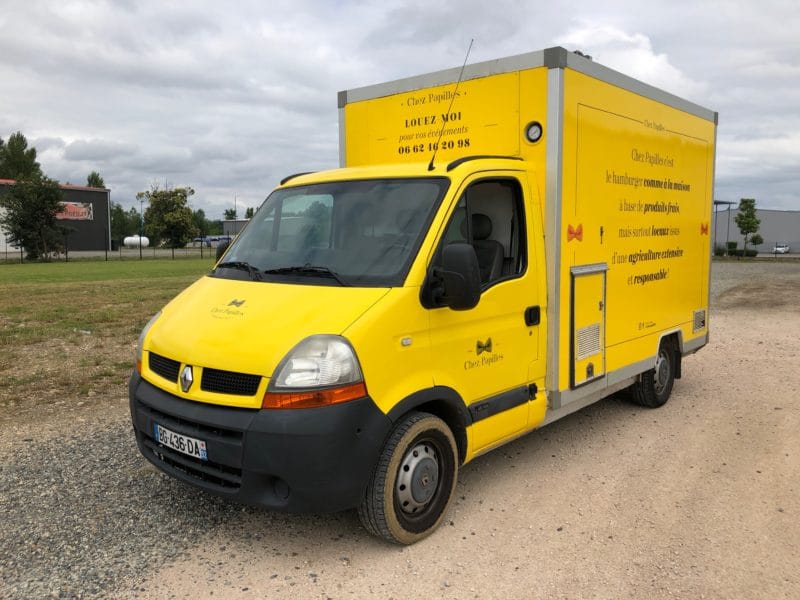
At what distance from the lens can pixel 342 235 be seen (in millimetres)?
3977

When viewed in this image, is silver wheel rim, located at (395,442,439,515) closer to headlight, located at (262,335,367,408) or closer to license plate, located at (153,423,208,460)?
headlight, located at (262,335,367,408)

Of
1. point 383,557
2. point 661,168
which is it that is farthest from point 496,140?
point 383,557

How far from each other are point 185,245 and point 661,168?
181 feet

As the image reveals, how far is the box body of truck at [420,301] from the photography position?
326cm

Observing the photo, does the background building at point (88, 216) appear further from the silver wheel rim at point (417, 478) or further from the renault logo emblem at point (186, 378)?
the silver wheel rim at point (417, 478)

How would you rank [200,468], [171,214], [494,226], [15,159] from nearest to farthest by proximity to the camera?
[200,468] → [494,226] → [171,214] → [15,159]

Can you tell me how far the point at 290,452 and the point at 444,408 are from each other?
109 centimetres

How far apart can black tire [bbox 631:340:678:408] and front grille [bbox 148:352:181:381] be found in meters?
4.62

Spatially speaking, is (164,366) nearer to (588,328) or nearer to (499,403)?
(499,403)

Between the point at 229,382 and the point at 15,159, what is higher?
the point at 15,159

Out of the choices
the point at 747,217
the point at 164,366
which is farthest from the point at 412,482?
the point at 747,217

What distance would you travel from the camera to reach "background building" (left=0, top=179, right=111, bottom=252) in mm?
58312

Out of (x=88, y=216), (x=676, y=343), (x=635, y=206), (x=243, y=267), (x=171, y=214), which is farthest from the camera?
(x=88, y=216)

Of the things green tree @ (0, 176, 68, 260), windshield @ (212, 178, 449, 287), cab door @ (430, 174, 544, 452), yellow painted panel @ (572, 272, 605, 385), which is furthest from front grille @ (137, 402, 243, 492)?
green tree @ (0, 176, 68, 260)
